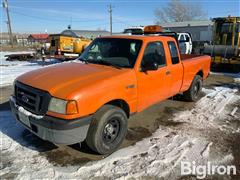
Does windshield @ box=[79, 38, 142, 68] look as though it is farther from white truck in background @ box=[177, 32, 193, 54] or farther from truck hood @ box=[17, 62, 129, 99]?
white truck in background @ box=[177, 32, 193, 54]

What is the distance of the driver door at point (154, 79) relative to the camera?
456 centimetres

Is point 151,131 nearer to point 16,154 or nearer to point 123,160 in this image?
point 123,160

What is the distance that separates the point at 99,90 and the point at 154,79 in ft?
5.06

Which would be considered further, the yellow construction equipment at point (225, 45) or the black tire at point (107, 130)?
the yellow construction equipment at point (225, 45)

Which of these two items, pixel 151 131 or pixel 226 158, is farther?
pixel 151 131

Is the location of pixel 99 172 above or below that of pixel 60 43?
below

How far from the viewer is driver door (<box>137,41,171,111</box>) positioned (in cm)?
456

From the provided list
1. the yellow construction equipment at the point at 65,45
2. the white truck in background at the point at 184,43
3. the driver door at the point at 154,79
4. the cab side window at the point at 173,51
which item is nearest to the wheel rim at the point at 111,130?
the driver door at the point at 154,79

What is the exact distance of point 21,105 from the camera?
3.99 m

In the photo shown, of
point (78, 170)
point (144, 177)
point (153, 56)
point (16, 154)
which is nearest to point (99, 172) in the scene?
point (78, 170)

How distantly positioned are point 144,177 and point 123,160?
0.53m

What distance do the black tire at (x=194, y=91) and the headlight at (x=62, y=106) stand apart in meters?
4.33

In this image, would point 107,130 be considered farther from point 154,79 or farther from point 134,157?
point 154,79

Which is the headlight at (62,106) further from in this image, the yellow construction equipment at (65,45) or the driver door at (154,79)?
the yellow construction equipment at (65,45)
